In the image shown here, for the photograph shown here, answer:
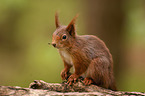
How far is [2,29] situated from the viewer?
7113 mm

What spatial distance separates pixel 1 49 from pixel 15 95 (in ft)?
18.6

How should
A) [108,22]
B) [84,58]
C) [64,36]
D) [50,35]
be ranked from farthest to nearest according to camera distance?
[50,35] < [108,22] < [84,58] < [64,36]

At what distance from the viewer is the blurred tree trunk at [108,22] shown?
4.20 m

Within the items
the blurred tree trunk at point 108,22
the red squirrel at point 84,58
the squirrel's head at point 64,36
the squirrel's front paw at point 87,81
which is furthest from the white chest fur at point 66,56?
the blurred tree trunk at point 108,22

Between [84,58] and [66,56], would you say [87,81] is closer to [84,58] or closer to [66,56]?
[84,58]

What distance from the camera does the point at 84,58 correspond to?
266 cm

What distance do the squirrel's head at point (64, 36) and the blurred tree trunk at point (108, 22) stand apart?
1.65 meters

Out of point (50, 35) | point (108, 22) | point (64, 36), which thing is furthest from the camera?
point (50, 35)

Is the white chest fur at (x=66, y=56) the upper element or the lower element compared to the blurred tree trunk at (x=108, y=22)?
lower

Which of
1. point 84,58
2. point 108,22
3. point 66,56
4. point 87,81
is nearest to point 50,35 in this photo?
point 108,22

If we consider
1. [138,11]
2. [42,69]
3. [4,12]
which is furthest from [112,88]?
[4,12]

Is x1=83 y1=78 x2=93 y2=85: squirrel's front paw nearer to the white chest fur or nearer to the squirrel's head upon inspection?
the white chest fur

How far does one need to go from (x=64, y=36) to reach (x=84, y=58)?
0.42 m

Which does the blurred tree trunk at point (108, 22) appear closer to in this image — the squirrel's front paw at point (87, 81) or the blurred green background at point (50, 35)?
the blurred green background at point (50, 35)
